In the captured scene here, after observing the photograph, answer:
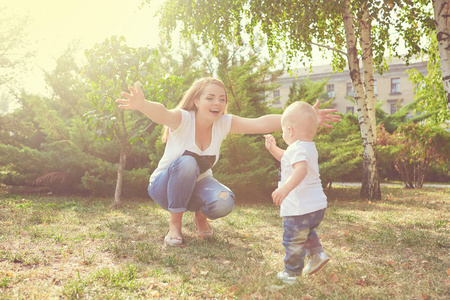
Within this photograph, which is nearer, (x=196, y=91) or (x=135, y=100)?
(x=135, y=100)

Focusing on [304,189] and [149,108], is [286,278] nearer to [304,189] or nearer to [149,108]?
[304,189]

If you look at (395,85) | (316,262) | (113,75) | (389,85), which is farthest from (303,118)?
(395,85)

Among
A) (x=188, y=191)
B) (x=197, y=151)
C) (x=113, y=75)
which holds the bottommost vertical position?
(x=188, y=191)

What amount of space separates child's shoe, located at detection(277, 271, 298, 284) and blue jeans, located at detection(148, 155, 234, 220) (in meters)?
0.97

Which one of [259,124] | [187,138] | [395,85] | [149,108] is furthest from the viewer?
[395,85]

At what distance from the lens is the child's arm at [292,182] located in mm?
2141

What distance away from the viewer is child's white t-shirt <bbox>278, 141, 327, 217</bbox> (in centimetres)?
229

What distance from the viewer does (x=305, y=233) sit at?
2.35 metres

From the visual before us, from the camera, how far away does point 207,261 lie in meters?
2.75

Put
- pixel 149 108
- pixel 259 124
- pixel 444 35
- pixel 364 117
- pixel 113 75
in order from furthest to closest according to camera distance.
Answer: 1. pixel 364 117
2. pixel 113 75
3. pixel 444 35
4. pixel 259 124
5. pixel 149 108

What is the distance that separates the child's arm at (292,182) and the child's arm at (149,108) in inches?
47.7

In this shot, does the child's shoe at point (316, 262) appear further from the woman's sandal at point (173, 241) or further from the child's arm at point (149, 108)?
the child's arm at point (149, 108)

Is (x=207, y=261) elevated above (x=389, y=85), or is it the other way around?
(x=389, y=85)

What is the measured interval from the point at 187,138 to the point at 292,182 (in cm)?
139
